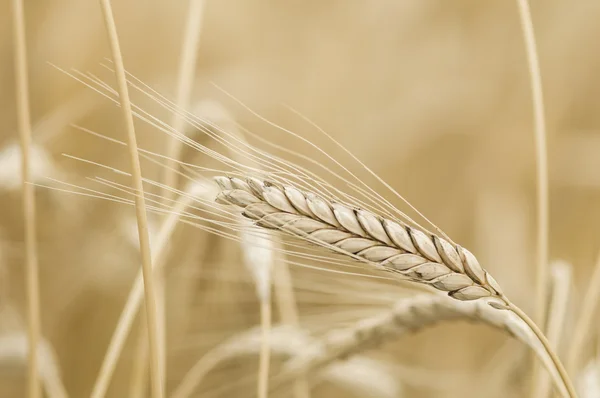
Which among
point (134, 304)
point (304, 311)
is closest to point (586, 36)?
point (304, 311)

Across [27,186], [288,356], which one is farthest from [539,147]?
[27,186]

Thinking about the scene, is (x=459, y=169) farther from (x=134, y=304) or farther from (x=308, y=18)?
(x=134, y=304)

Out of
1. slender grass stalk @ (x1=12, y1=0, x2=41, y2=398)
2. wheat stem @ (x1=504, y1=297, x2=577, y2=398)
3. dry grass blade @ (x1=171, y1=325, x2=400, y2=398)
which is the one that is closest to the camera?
wheat stem @ (x1=504, y1=297, x2=577, y2=398)

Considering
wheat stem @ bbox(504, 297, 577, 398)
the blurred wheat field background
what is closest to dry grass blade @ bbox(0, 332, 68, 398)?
the blurred wheat field background

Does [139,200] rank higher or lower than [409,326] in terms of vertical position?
higher

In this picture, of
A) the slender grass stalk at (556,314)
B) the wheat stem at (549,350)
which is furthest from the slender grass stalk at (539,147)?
the wheat stem at (549,350)

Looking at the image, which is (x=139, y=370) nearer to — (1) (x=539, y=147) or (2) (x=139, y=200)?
Answer: (2) (x=139, y=200)

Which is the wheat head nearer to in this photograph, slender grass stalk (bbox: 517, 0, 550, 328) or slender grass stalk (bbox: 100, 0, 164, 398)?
slender grass stalk (bbox: 100, 0, 164, 398)
